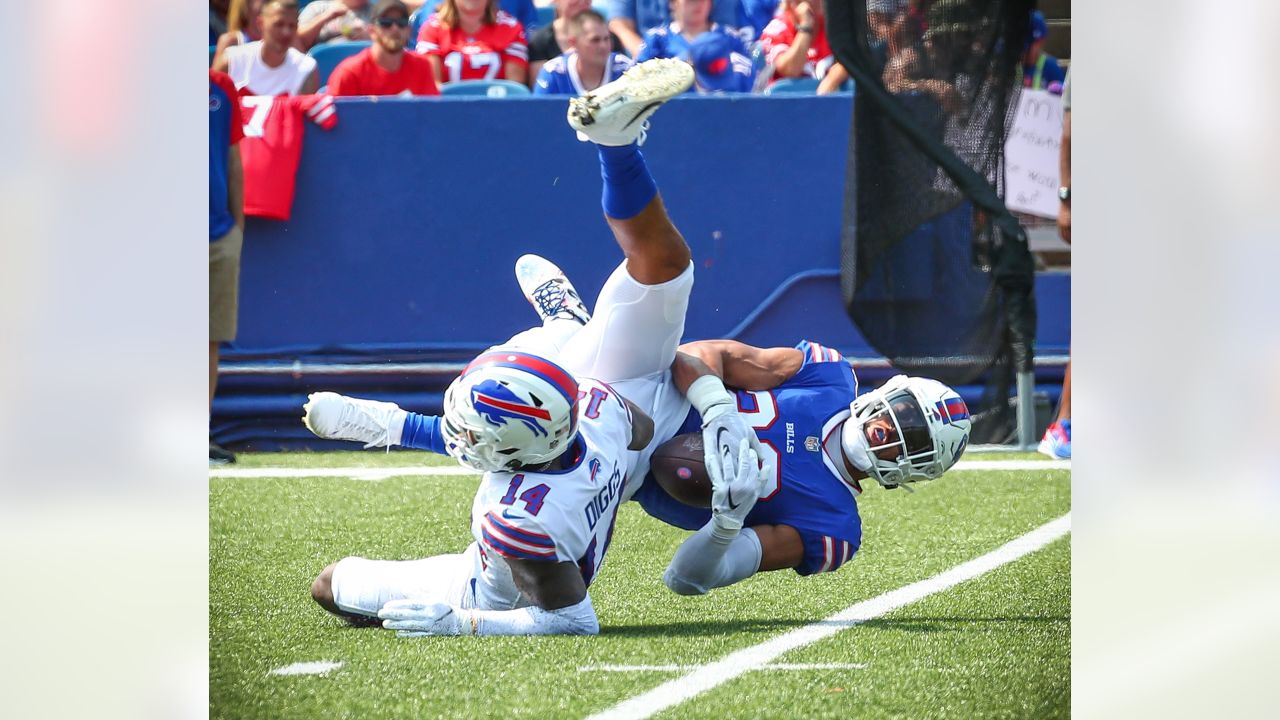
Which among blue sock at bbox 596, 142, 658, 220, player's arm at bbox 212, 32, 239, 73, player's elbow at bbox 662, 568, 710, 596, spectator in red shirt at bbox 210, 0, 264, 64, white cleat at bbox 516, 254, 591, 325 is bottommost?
player's elbow at bbox 662, 568, 710, 596

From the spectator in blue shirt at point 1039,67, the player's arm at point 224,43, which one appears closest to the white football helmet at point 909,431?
the spectator in blue shirt at point 1039,67

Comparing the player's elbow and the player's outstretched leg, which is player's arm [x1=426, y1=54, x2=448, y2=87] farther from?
the player's elbow

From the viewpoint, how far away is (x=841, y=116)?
19.2 feet

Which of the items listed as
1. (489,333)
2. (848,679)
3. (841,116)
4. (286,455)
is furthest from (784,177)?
(848,679)

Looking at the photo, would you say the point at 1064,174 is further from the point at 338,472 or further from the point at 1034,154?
the point at 338,472

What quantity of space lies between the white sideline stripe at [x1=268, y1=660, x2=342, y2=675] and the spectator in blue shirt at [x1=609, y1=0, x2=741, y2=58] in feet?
13.8

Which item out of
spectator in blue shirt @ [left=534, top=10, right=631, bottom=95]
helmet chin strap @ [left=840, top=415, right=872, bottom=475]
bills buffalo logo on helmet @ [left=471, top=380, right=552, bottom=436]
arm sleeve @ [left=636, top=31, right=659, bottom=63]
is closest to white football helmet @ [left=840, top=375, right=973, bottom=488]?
helmet chin strap @ [left=840, top=415, right=872, bottom=475]

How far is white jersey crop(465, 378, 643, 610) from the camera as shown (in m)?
2.74

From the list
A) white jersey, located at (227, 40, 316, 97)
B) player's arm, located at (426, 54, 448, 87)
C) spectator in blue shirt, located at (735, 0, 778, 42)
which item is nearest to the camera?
white jersey, located at (227, 40, 316, 97)

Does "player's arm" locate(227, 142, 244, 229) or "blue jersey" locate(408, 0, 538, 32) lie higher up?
"blue jersey" locate(408, 0, 538, 32)

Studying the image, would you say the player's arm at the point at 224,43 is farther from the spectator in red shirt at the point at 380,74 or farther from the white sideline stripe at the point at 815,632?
the white sideline stripe at the point at 815,632

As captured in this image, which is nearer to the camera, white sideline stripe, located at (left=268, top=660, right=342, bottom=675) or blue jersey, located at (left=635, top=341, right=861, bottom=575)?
white sideline stripe, located at (left=268, top=660, right=342, bottom=675)
